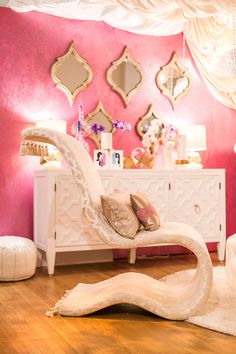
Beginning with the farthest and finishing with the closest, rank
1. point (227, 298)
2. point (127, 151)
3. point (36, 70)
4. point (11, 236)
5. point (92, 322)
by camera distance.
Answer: point (127, 151), point (36, 70), point (11, 236), point (227, 298), point (92, 322)

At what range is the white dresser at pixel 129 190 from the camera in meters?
4.22

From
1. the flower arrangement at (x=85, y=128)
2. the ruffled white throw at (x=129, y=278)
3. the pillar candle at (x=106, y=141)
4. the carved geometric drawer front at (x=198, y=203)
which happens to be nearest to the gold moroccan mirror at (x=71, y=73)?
the flower arrangement at (x=85, y=128)

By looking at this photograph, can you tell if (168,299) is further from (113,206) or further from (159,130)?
(159,130)

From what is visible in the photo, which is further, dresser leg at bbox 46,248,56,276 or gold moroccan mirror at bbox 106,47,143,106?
gold moroccan mirror at bbox 106,47,143,106

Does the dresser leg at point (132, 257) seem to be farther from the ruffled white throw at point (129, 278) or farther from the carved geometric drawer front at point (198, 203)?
the ruffled white throw at point (129, 278)

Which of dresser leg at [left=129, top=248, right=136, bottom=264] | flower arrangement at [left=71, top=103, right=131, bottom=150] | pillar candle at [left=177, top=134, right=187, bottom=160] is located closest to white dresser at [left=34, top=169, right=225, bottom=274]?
pillar candle at [left=177, top=134, right=187, bottom=160]

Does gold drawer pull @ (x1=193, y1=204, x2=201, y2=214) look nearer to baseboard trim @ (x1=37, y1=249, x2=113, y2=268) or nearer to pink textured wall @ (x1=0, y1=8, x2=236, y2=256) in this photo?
pink textured wall @ (x1=0, y1=8, x2=236, y2=256)

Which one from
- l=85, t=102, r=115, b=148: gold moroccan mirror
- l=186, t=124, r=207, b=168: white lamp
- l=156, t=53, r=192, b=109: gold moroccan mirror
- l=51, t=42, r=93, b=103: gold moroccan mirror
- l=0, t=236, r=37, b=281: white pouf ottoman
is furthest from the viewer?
l=156, t=53, r=192, b=109: gold moroccan mirror

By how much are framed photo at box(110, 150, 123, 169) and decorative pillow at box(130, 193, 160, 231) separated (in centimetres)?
171

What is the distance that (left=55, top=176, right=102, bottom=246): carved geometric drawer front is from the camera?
4230mm

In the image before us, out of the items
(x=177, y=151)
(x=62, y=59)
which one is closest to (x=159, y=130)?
(x=177, y=151)

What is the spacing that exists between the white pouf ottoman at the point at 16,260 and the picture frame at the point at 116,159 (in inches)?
46.4

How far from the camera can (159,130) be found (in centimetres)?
515

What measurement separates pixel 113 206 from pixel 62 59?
240cm
